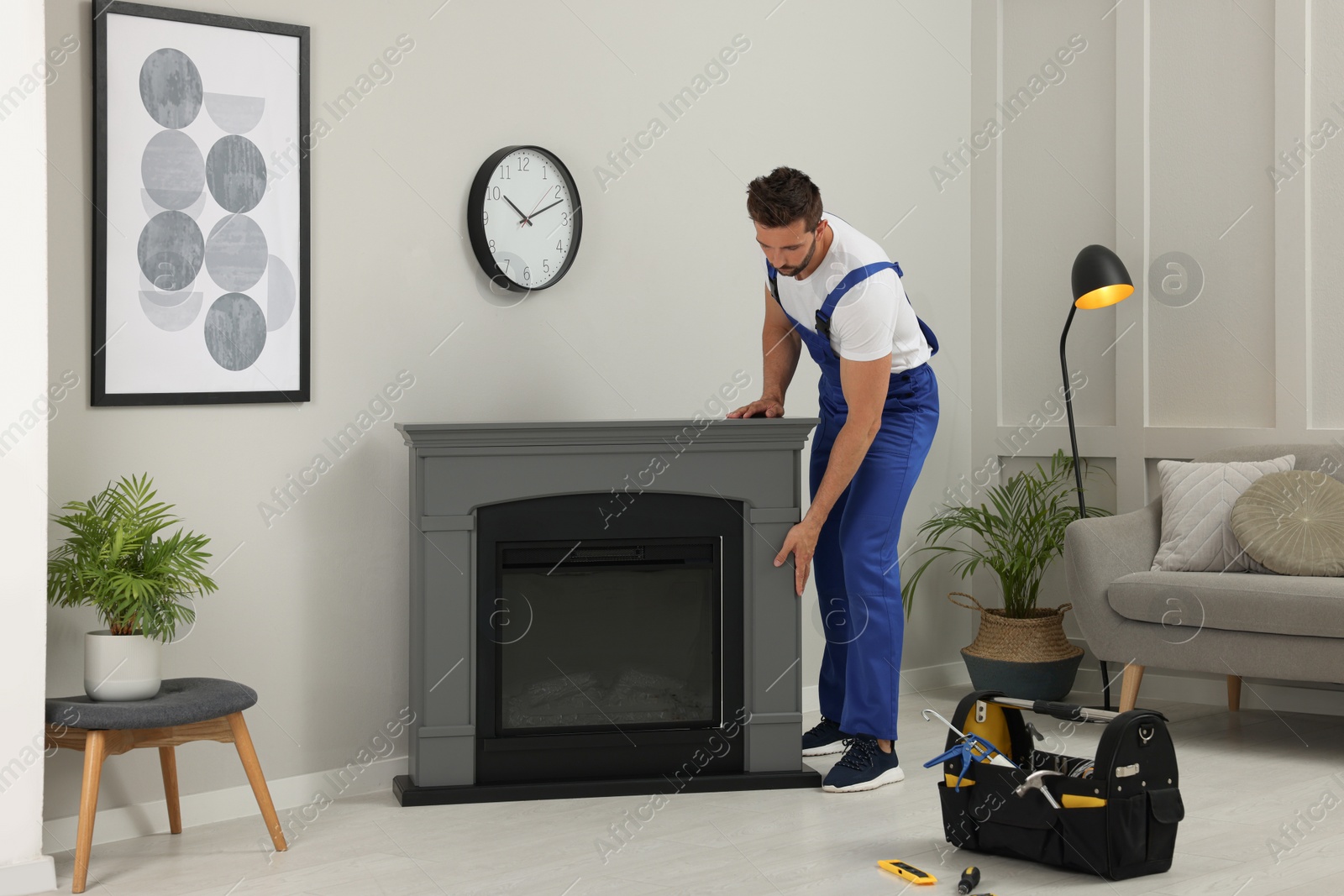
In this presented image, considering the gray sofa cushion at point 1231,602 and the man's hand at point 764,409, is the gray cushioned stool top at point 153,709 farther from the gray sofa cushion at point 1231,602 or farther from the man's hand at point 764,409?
the gray sofa cushion at point 1231,602

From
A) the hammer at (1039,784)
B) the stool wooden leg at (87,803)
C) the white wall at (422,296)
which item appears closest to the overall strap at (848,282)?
the white wall at (422,296)

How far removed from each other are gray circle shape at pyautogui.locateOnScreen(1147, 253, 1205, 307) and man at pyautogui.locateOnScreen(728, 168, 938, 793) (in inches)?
55.3

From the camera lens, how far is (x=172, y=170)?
2.83 m

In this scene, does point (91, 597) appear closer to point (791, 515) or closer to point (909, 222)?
point (791, 515)

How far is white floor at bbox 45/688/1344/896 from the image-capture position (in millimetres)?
2402

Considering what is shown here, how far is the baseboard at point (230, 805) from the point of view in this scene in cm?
268

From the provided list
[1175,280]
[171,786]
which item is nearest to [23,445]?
[171,786]

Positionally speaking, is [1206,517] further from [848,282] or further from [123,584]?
[123,584]

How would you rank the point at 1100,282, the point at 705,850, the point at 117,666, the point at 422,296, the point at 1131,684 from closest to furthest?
the point at 117,666 → the point at 705,850 → the point at 422,296 → the point at 1131,684 → the point at 1100,282

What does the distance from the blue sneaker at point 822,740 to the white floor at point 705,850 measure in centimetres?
26

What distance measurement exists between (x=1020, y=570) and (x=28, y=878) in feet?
9.78

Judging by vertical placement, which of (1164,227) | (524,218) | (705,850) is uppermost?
(1164,227)

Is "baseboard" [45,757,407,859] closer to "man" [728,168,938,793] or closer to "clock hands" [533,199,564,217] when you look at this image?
"man" [728,168,938,793]

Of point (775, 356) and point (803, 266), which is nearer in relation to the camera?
point (803, 266)
